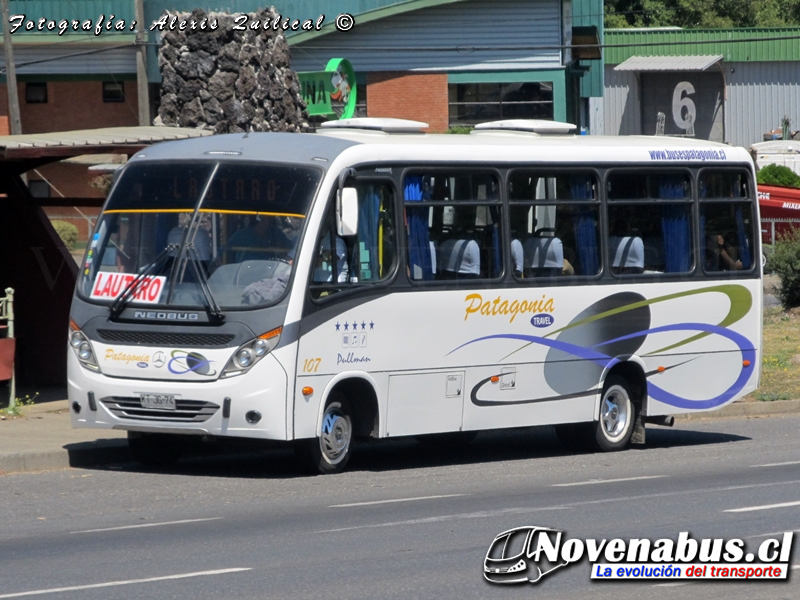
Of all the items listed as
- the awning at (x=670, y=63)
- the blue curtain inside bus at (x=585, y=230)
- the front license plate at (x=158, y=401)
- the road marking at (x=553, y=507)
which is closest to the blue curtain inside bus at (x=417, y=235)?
the blue curtain inside bus at (x=585, y=230)

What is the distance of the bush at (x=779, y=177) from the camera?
42.0m

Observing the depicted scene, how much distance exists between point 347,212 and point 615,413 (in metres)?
4.50

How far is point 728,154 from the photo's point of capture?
50.9ft

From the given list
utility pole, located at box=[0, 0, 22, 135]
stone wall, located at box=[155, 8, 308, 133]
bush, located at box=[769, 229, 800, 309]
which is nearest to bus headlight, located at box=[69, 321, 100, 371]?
bush, located at box=[769, 229, 800, 309]

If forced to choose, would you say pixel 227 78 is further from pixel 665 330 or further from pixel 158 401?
pixel 158 401

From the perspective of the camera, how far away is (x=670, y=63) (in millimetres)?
60469

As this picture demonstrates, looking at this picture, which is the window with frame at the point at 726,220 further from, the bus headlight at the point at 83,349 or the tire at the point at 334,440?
the bus headlight at the point at 83,349

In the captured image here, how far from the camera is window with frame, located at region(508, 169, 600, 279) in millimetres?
13562

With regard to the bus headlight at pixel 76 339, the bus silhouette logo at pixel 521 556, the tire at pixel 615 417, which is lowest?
the tire at pixel 615 417

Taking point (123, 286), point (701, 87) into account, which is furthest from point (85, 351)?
point (701, 87)

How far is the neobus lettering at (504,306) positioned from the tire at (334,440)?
1.62m

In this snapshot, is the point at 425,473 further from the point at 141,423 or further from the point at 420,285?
the point at 141,423

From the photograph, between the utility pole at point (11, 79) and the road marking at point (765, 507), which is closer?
the road marking at point (765, 507)

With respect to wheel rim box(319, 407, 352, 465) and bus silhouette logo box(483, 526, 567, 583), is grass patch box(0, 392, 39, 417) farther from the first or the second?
bus silhouette logo box(483, 526, 567, 583)
